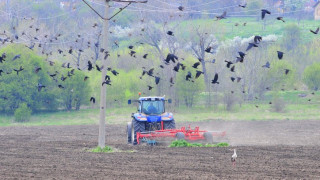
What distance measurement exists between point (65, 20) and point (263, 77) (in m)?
42.0

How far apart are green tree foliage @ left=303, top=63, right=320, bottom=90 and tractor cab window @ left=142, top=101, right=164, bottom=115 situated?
30287mm

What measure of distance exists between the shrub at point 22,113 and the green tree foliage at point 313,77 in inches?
1019

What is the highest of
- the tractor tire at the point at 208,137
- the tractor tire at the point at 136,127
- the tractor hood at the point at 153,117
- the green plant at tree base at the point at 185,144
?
the tractor hood at the point at 153,117

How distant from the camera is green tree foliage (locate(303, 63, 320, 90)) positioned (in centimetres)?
4966

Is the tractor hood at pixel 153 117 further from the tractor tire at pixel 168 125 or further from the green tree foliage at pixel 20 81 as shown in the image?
the green tree foliage at pixel 20 81

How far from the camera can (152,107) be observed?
23.0m

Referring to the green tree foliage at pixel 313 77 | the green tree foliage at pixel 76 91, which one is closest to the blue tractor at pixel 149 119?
the green tree foliage at pixel 76 91

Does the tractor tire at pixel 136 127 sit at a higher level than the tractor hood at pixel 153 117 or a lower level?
lower

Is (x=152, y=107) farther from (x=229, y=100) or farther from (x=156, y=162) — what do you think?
(x=229, y=100)

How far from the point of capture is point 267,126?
3378 cm

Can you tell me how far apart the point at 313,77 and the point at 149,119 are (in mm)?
31356

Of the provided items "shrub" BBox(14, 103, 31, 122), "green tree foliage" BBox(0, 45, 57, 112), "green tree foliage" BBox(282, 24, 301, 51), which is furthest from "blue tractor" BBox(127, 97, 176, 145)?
"green tree foliage" BBox(282, 24, 301, 51)

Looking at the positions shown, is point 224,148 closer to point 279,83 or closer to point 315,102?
point 279,83

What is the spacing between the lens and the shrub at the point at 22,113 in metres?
43.1
